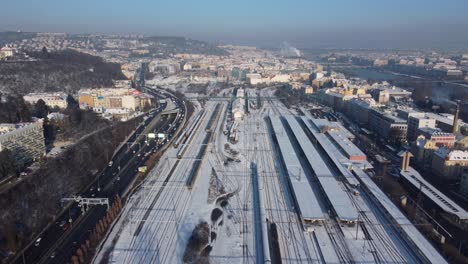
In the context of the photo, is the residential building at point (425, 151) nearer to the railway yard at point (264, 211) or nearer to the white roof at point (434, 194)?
the white roof at point (434, 194)

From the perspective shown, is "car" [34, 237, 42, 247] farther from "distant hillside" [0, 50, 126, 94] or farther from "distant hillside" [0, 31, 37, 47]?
"distant hillside" [0, 31, 37, 47]

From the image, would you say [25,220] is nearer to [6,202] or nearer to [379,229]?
[6,202]

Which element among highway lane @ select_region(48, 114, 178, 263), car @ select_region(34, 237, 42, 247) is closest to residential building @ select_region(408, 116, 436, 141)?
highway lane @ select_region(48, 114, 178, 263)

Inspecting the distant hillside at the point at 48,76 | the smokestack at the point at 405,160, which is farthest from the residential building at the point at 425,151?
the distant hillside at the point at 48,76

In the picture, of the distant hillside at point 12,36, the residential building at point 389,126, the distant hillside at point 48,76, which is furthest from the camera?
the distant hillside at point 12,36

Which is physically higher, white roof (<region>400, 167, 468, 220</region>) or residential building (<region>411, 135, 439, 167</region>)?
residential building (<region>411, 135, 439, 167</region>)

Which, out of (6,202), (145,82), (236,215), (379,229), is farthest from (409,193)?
(145,82)

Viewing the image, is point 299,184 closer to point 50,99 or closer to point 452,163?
point 452,163

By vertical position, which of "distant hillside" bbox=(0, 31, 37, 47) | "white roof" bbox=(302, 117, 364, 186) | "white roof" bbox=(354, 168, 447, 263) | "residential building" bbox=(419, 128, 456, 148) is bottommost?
"white roof" bbox=(354, 168, 447, 263)
